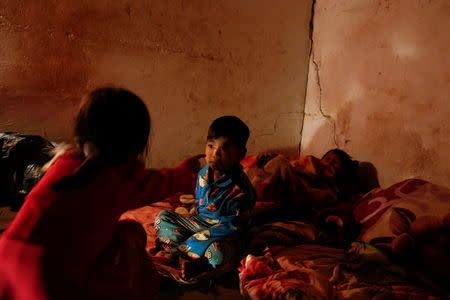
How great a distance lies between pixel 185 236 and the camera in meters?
2.02

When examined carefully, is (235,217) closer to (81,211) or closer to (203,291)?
(203,291)

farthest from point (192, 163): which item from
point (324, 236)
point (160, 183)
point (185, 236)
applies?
point (324, 236)

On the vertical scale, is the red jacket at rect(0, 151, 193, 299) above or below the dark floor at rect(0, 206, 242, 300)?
above

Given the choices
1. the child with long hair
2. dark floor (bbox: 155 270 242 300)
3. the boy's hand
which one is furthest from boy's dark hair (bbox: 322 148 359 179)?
the child with long hair

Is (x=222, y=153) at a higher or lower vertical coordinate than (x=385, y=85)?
lower

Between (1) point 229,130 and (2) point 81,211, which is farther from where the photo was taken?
(1) point 229,130

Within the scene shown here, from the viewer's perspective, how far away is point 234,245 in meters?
1.93

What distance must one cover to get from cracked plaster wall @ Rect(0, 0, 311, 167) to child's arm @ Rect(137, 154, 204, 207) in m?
1.94

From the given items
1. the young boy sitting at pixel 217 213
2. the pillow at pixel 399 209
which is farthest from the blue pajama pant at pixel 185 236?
the pillow at pixel 399 209

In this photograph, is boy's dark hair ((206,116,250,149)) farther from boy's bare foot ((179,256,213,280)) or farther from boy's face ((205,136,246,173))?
boy's bare foot ((179,256,213,280))

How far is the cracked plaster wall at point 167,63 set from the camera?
288 centimetres

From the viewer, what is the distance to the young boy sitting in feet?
6.13

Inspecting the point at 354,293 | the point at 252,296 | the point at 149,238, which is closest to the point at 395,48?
the point at 354,293

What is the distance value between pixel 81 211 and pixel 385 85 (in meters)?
2.75
